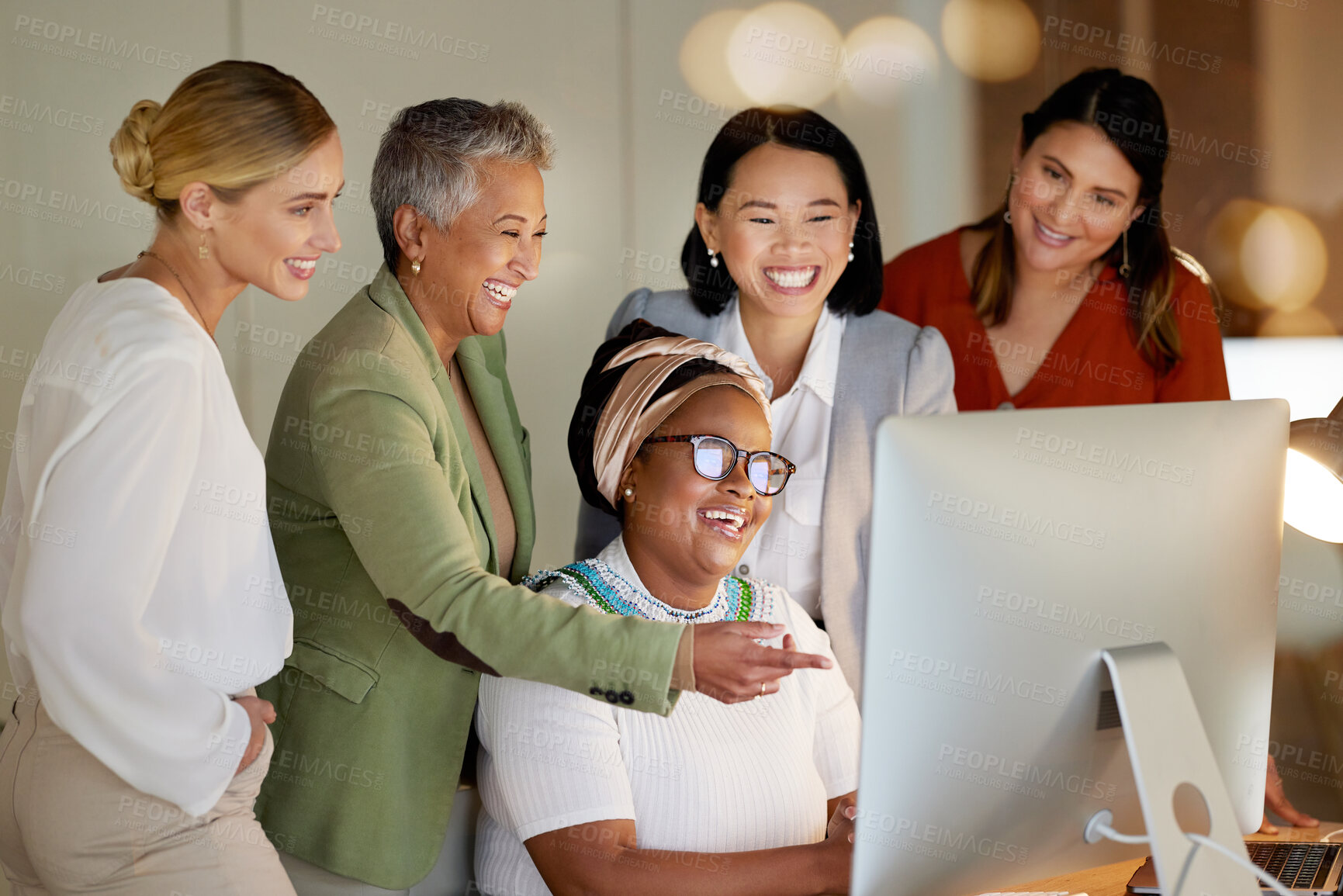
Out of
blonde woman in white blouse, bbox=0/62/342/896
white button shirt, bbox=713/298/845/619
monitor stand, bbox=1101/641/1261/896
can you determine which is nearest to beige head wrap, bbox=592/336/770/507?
white button shirt, bbox=713/298/845/619

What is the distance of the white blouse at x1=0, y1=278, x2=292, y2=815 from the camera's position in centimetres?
129

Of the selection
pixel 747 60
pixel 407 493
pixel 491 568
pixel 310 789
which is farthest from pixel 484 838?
pixel 747 60

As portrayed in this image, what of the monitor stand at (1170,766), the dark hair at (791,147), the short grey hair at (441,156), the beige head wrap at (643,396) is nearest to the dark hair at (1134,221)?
the dark hair at (791,147)

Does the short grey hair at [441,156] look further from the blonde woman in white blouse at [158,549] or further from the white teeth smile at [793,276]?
the white teeth smile at [793,276]

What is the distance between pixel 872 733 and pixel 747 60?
3.20 metres

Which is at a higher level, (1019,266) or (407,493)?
(1019,266)

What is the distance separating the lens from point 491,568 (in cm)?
176

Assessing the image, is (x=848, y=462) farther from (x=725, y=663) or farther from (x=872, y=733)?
(x=872, y=733)

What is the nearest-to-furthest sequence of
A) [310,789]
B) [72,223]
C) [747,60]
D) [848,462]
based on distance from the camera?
[310,789] < [848,462] < [72,223] < [747,60]

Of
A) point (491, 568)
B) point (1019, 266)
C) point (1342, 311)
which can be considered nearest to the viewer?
point (491, 568)

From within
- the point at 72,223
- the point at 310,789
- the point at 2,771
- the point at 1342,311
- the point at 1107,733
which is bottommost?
the point at 310,789

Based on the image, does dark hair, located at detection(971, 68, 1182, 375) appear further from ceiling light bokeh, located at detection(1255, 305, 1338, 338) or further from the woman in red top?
ceiling light bokeh, located at detection(1255, 305, 1338, 338)

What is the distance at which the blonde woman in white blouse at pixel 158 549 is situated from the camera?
1.30m

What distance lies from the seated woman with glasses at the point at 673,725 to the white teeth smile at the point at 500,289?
22cm
